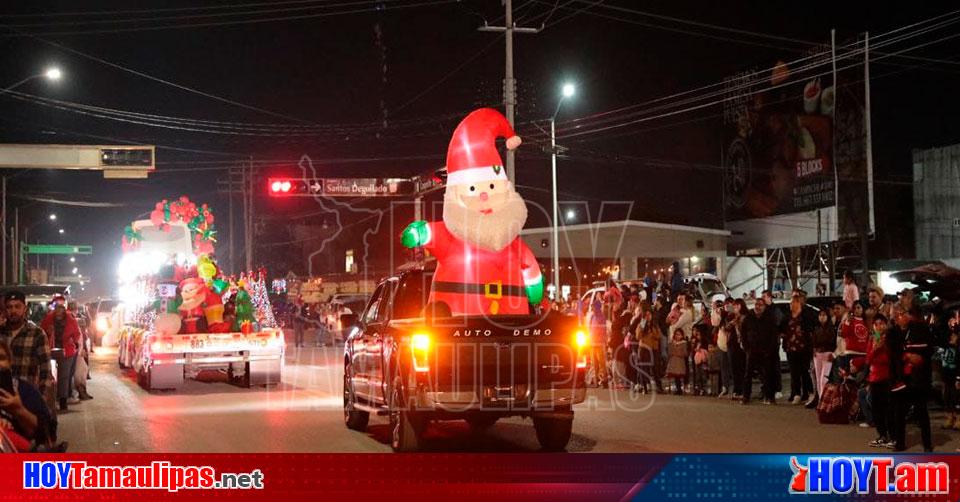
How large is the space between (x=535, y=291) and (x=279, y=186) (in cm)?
2810

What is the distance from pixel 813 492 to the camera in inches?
264

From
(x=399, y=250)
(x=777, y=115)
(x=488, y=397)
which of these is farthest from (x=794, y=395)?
(x=399, y=250)

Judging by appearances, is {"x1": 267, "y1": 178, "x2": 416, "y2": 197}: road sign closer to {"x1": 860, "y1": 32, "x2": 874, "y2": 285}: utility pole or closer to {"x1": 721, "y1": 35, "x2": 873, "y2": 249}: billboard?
{"x1": 721, "y1": 35, "x2": 873, "y2": 249}: billboard

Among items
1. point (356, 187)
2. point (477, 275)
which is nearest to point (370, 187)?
point (356, 187)

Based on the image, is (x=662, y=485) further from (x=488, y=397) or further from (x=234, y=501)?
(x=488, y=397)

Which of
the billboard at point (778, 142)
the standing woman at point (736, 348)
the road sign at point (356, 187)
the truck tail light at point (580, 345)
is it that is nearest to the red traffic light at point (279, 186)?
the road sign at point (356, 187)

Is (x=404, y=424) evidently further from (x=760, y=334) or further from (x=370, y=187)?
(x=370, y=187)

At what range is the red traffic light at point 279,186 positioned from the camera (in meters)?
40.9

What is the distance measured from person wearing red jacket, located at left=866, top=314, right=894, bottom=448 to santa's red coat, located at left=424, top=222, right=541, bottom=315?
4.36 meters

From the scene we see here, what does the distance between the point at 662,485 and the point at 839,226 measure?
33290 millimetres

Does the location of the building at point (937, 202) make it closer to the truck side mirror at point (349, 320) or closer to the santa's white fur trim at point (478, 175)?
the santa's white fur trim at point (478, 175)

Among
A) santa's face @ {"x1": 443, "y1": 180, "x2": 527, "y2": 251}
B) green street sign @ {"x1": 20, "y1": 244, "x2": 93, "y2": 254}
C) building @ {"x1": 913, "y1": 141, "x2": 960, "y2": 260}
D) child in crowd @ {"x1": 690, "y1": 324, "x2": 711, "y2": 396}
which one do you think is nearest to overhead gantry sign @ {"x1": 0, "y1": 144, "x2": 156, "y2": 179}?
child in crowd @ {"x1": 690, "y1": 324, "x2": 711, "y2": 396}

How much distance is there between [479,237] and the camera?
45.6 feet

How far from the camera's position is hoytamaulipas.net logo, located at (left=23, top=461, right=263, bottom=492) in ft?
22.6
